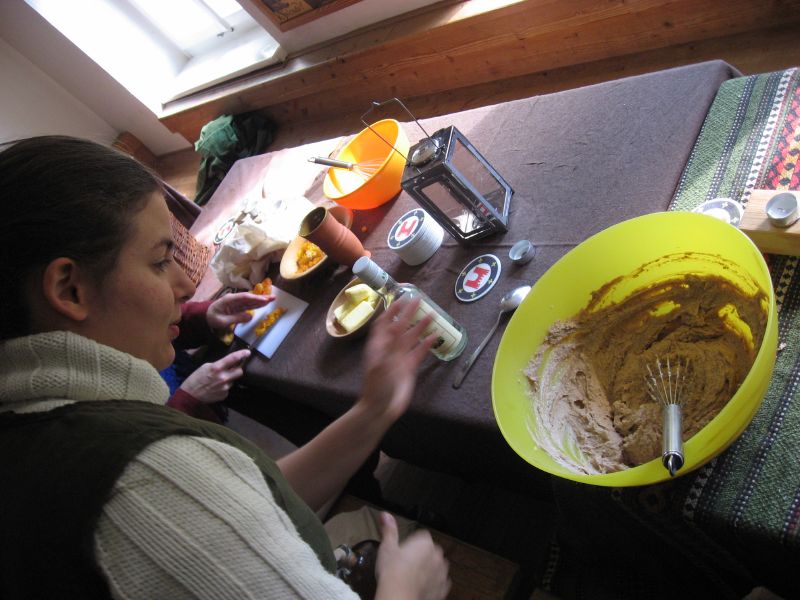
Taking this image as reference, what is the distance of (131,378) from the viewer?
644 millimetres

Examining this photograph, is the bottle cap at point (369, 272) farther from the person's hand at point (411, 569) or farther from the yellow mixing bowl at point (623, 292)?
the person's hand at point (411, 569)

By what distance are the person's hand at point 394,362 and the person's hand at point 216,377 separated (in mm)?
665

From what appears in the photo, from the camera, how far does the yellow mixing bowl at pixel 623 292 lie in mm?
570

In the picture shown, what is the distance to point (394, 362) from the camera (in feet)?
3.10

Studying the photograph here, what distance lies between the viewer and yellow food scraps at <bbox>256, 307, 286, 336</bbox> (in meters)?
1.52

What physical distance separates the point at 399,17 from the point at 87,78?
2681 millimetres

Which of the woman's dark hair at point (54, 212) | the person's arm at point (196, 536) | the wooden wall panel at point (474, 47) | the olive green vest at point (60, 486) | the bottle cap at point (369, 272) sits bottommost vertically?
the wooden wall panel at point (474, 47)

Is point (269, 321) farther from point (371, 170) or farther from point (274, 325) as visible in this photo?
point (371, 170)

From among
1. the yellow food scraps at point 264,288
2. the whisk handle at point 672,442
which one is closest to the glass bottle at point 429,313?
the whisk handle at point 672,442

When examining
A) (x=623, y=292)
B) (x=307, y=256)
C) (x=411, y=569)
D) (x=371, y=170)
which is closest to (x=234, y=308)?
(x=307, y=256)

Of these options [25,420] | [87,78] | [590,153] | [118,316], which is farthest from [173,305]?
[87,78]

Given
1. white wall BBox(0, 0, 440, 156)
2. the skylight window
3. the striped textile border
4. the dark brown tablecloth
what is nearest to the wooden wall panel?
the skylight window

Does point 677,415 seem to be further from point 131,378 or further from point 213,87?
point 213,87

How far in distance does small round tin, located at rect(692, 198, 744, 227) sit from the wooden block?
44mm
